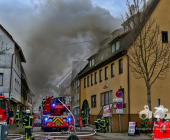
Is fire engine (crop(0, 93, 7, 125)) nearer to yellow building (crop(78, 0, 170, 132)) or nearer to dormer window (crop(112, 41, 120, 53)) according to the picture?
yellow building (crop(78, 0, 170, 132))

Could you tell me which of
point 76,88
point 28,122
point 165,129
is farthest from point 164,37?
point 76,88

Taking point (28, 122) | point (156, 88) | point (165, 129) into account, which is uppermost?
point (156, 88)

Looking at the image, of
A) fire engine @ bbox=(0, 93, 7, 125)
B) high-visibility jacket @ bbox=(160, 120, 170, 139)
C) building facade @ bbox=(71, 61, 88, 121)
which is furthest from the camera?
building facade @ bbox=(71, 61, 88, 121)

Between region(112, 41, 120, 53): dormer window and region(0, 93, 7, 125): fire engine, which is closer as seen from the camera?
region(0, 93, 7, 125): fire engine

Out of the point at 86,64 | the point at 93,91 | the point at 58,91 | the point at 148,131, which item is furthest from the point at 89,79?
the point at 148,131

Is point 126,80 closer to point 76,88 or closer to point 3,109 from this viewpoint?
point 3,109

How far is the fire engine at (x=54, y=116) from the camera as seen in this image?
19.6 meters

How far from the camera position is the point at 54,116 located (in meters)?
19.8

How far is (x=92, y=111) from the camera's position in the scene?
31500 mm

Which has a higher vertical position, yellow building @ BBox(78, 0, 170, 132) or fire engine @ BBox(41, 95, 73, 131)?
yellow building @ BBox(78, 0, 170, 132)

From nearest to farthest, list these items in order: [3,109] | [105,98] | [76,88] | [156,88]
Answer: [3,109] → [156,88] → [105,98] → [76,88]

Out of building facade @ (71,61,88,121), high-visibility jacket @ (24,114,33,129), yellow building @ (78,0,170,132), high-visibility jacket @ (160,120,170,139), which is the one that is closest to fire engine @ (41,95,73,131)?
yellow building @ (78,0,170,132)

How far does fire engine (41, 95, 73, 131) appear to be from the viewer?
19.6 meters

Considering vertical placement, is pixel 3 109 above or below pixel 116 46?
below
